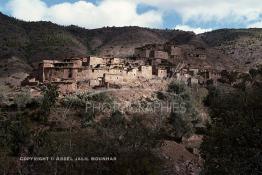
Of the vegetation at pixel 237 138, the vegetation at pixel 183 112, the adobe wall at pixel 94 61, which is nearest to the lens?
the vegetation at pixel 237 138

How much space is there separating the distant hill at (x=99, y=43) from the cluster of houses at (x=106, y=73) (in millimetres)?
7888

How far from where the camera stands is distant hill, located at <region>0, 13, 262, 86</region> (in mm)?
75694

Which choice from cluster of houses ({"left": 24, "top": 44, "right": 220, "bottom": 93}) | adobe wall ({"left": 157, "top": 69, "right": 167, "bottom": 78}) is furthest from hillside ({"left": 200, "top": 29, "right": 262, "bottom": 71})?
adobe wall ({"left": 157, "top": 69, "right": 167, "bottom": 78})

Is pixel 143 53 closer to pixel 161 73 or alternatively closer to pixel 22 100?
pixel 161 73

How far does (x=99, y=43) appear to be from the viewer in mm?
107688

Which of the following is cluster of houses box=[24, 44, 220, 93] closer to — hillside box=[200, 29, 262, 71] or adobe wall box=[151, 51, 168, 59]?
adobe wall box=[151, 51, 168, 59]

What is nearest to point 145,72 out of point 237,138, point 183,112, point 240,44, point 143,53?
point 183,112

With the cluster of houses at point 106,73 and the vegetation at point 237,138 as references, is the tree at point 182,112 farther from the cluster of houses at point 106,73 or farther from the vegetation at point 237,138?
the vegetation at point 237,138

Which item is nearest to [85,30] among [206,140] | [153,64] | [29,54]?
[29,54]

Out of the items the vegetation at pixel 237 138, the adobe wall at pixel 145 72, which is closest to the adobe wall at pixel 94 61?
the adobe wall at pixel 145 72

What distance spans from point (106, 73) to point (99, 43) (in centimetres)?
5911

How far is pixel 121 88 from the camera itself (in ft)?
159

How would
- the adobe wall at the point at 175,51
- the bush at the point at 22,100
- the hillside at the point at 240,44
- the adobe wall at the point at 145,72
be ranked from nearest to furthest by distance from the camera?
the bush at the point at 22,100 → the adobe wall at the point at 145,72 → the adobe wall at the point at 175,51 → the hillside at the point at 240,44

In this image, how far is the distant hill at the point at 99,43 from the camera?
75694 millimetres
